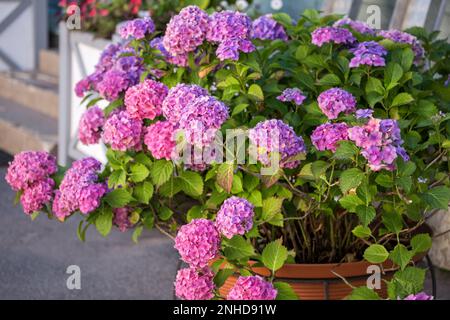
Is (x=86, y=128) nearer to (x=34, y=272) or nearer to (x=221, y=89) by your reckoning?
(x=221, y=89)

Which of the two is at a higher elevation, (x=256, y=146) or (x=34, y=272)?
(x=256, y=146)

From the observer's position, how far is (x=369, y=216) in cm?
167

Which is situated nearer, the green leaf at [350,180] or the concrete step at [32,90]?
the green leaf at [350,180]

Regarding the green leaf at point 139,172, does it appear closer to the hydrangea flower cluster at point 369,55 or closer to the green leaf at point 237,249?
the green leaf at point 237,249

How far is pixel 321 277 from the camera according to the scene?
1942 mm

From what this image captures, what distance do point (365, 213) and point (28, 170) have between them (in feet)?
2.92

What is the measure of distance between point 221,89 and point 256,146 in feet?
1.70

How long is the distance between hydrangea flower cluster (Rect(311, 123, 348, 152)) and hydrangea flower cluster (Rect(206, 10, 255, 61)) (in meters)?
0.30

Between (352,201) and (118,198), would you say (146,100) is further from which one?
(352,201)

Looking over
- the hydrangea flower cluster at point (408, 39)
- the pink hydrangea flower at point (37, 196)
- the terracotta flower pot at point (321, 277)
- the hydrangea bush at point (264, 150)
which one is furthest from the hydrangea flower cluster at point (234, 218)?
the hydrangea flower cluster at point (408, 39)

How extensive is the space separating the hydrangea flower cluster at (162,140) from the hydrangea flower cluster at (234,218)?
0.93 feet

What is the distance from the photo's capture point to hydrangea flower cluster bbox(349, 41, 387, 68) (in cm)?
195

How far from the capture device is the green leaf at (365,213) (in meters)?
1.66
